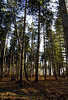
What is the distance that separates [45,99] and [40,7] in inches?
459

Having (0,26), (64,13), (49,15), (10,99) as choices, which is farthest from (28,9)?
(10,99)

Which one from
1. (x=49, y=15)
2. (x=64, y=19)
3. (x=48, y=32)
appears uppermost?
(x=49, y=15)

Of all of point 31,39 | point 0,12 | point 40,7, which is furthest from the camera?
point 31,39

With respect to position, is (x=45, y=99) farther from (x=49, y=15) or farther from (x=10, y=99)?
(x=49, y=15)

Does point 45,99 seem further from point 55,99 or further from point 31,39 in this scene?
point 31,39

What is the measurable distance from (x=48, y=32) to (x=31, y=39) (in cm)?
735

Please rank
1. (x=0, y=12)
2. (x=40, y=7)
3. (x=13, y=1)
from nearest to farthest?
(x=13, y=1), (x=40, y=7), (x=0, y=12)

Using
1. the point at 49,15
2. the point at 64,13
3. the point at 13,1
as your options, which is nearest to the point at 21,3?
the point at 13,1

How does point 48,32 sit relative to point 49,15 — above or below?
below

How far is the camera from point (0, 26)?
46.6ft

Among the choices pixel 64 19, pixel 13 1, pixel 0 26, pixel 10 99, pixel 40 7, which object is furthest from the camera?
pixel 0 26

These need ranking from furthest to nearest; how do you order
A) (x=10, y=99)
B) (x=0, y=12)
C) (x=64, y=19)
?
(x=0, y=12)
(x=10, y=99)
(x=64, y=19)

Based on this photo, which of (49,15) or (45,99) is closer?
(45,99)

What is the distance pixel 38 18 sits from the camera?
12.1 m
